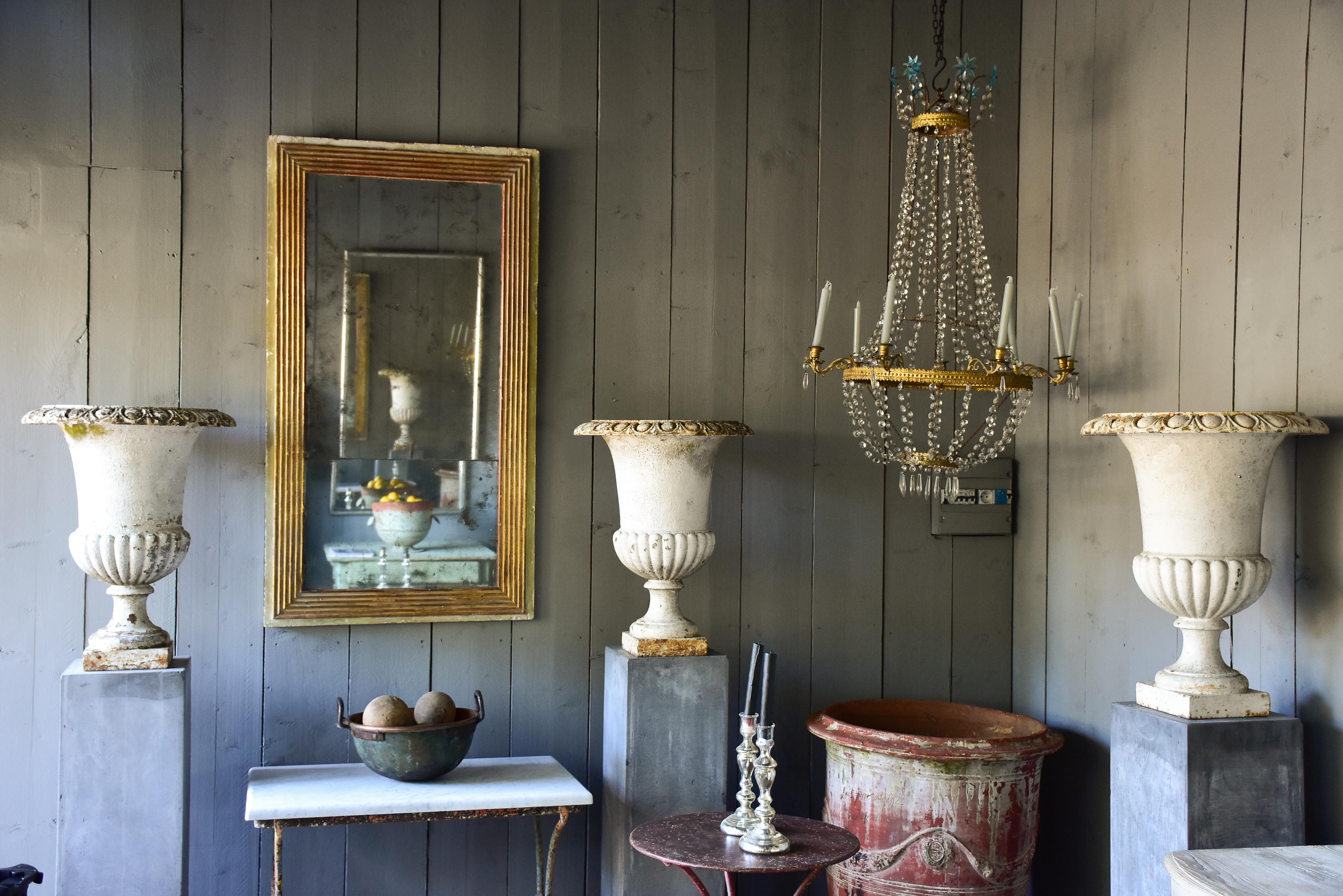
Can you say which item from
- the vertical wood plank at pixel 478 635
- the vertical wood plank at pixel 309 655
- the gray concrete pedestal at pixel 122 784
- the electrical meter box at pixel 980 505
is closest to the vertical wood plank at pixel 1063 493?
the electrical meter box at pixel 980 505

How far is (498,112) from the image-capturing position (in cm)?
307

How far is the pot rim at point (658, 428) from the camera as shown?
8.89 feet

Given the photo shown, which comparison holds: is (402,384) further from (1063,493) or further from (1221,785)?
(1221,785)

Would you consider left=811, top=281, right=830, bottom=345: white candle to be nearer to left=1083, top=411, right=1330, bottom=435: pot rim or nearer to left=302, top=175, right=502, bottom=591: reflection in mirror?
left=1083, top=411, right=1330, bottom=435: pot rim

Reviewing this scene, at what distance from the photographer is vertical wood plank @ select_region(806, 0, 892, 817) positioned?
328cm

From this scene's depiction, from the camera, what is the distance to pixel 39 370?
110 inches

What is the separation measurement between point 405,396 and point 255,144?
0.75m

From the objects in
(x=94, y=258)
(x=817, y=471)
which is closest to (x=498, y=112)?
(x=94, y=258)

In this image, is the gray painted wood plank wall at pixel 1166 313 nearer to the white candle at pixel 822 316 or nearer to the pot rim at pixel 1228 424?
the pot rim at pixel 1228 424

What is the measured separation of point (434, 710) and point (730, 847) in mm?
779

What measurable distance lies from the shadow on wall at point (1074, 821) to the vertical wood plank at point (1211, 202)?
1.02 meters

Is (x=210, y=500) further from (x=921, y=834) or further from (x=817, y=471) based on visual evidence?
(x=921, y=834)

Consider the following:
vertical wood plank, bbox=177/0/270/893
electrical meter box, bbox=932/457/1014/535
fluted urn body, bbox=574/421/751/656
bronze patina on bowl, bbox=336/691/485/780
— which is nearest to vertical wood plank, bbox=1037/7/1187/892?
electrical meter box, bbox=932/457/1014/535

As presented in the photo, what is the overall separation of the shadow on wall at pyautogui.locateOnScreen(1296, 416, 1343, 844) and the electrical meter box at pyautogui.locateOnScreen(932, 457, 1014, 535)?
1.09 m
